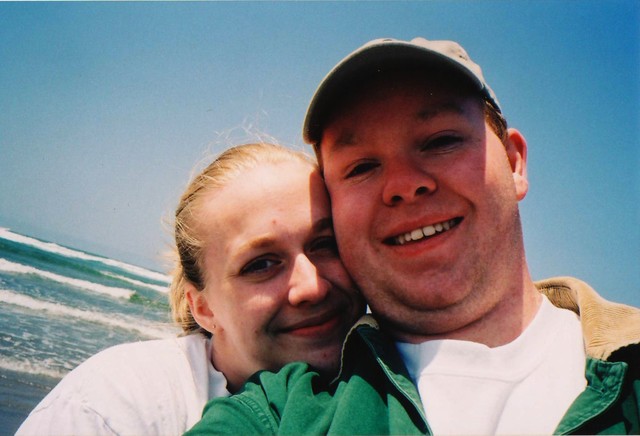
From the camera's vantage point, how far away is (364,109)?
1.81 m

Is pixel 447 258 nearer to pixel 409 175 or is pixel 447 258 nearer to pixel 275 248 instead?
pixel 409 175

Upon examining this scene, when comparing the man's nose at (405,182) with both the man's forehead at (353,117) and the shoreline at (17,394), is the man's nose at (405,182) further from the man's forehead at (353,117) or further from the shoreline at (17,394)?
the shoreline at (17,394)

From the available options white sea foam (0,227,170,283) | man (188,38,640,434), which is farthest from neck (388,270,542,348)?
white sea foam (0,227,170,283)

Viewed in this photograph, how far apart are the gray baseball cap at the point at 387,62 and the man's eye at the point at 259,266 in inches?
24.3

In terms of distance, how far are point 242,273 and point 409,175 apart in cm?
82

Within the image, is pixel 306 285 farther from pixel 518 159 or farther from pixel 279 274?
pixel 518 159

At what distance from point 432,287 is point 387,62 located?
867 mm

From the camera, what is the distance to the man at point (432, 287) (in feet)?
4.82

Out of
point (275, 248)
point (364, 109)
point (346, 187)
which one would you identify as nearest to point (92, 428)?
point (275, 248)

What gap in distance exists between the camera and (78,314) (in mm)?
9297

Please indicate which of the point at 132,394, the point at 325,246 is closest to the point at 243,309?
the point at 325,246

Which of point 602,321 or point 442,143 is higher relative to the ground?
point 442,143

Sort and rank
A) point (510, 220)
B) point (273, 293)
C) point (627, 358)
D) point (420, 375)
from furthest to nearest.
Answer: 1. point (273, 293)
2. point (510, 220)
3. point (420, 375)
4. point (627, 358)

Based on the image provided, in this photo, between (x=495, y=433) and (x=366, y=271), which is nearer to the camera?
(x=495, y=433)
